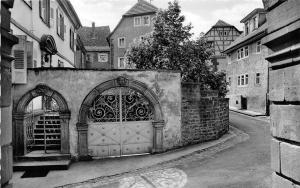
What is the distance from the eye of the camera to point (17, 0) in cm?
1017

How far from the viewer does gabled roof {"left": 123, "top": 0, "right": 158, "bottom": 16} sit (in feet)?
112

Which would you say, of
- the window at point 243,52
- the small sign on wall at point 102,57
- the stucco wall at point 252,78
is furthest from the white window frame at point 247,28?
the small sign on wall at point 102,57

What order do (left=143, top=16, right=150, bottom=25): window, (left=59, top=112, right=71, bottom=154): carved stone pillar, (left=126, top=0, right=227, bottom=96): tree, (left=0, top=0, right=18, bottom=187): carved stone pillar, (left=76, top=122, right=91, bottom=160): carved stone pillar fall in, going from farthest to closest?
(left=143, top=16, right=150, bottom=25): window < (left=126, top=0, right=227, bottom=96): tree < (left=76, top=122, right=91, bottom=160): carved stone pillar < (left=59, top=112, right=71, bottom=154): carved stone pillar < (left=0, top=0, right=18, bottom=187): carved stone pillar

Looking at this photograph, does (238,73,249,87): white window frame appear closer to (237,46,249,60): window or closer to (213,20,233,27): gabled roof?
(237,46,249,60): window

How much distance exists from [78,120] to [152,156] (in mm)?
3046

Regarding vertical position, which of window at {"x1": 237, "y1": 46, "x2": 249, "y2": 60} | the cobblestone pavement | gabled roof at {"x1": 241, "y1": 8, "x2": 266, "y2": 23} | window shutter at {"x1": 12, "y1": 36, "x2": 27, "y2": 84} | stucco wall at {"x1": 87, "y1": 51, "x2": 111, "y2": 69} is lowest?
the cobblestone pavement

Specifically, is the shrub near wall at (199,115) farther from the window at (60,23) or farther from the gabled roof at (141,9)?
the gabled roof at (141,9)

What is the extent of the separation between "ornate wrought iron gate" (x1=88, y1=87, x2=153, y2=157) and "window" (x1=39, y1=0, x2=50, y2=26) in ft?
18.2

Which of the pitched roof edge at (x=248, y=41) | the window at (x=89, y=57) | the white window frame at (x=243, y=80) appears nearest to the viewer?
the pitched roof edge at (x=248, y=41)

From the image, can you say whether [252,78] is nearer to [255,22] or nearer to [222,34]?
[255,22]

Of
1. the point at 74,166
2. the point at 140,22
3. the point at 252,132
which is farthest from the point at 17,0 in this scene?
the point at 140,22

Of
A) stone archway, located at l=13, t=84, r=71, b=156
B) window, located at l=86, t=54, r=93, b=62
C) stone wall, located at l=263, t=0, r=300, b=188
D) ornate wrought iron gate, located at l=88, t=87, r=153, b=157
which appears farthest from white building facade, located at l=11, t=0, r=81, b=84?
window, located at l=86, t=54, r=93, b=62

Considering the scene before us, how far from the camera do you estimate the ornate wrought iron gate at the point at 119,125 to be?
10.3 metres

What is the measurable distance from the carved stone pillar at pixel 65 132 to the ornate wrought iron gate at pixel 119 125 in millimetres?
784
